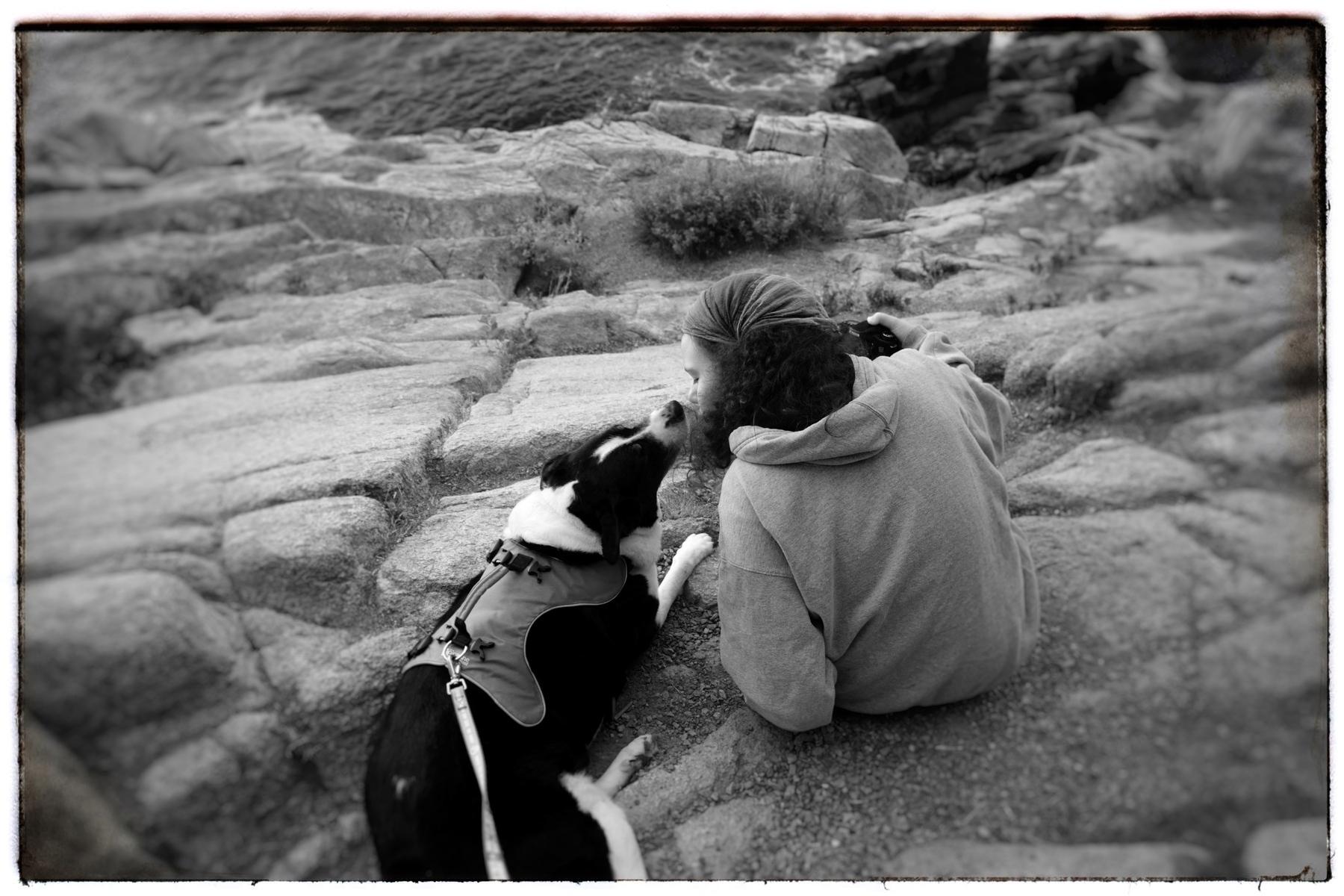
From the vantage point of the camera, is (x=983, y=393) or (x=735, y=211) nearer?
(x=983, y=393)

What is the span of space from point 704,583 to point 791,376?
4.40 feet

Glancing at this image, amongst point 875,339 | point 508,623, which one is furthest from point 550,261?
point 508,623

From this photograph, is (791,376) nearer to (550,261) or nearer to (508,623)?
(508,623)

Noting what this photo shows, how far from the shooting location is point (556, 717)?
2477 millimetres

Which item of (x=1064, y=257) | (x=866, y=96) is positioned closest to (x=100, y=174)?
(x=866, y=96)

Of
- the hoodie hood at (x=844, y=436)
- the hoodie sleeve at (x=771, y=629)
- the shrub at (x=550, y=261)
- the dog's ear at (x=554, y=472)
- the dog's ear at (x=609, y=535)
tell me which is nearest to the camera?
the hoodie hood at (x=844, y=436)

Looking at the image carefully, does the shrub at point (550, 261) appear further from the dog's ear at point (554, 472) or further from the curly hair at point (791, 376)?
the curly hair at point (791, 376)

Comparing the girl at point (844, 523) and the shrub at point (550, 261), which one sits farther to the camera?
the shrub at point (550, 261)

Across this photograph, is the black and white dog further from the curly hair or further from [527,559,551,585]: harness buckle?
the curly hair

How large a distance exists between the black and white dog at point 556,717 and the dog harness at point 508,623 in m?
0.01

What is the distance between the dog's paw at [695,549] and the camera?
10.4 feet

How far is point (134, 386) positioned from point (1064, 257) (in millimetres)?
5383

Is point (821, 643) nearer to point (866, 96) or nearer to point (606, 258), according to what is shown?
point (606, 258)

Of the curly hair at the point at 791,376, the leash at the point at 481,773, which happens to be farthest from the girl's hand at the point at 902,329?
the leash at the point at 481,773
